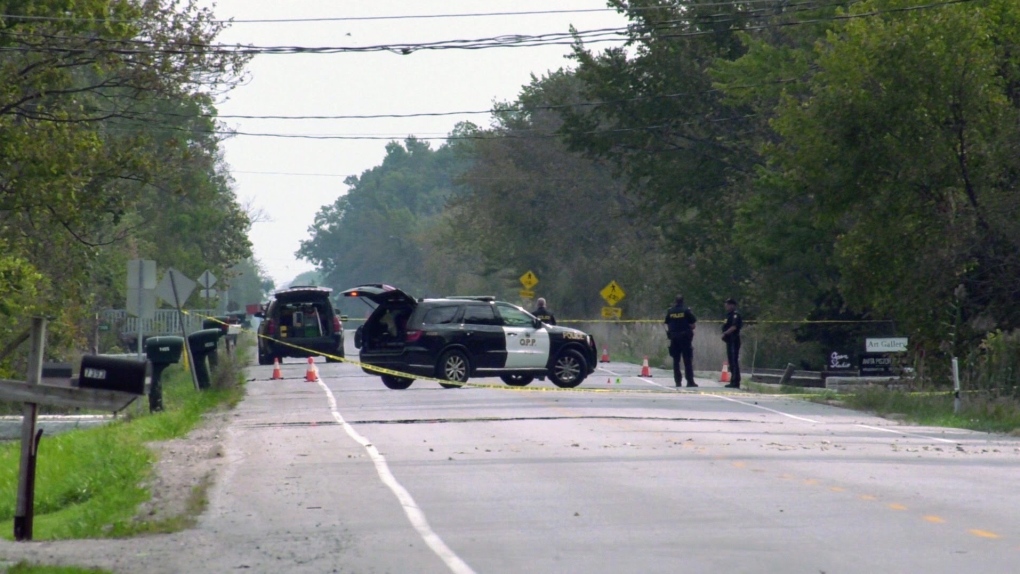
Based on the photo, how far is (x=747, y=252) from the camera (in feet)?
132

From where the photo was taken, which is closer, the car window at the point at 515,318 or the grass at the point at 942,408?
the grass at the point at 942,408

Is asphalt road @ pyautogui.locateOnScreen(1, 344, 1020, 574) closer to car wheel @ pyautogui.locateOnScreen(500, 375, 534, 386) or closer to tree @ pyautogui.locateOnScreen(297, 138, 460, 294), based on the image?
car wheel @ pyautogui.locateOnScreen(500, 375, 534, 386)

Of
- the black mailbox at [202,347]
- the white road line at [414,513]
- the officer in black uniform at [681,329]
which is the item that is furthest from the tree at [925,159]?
the white road line at [414,513]

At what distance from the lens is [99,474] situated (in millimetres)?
14414

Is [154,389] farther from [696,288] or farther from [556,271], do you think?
[556,271]

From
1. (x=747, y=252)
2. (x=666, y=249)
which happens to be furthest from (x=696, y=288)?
(x=747, y=252)

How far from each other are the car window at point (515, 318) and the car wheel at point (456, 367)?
1.12 meters

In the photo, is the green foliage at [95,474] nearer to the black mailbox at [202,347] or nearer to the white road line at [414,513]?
the white road line at [414,513]

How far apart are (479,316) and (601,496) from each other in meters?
15.5

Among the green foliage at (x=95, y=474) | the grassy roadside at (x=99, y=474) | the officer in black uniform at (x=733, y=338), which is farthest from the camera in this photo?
the officer in black uniform at (x=733, y=338)

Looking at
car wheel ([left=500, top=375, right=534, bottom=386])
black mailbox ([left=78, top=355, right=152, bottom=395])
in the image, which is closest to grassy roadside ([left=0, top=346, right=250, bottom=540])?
black mailbox ([left=78, top=355, right=152, bottom=395])

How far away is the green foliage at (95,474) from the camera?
11.5m

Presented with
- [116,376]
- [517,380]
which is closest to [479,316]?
[517,380]

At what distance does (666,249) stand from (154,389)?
30706 mm
